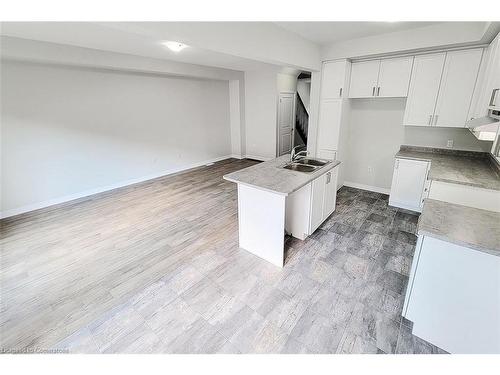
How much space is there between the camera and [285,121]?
21.8 feet

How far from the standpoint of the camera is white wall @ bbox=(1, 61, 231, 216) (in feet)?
11.5

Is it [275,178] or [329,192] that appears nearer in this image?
[275,178]

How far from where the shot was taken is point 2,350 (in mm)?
1667

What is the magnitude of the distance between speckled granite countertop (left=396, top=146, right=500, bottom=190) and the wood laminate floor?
890 millimetres

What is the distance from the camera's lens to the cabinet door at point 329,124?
159 inches

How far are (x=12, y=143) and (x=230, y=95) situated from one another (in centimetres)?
490

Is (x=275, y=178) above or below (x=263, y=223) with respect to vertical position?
above

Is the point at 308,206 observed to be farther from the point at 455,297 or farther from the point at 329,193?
the point at 455,297

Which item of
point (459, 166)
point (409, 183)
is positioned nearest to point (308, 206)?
point (409, 183)

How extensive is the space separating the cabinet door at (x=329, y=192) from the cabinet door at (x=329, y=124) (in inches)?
46.6

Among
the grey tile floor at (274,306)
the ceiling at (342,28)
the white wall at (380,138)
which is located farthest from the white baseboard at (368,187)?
the ceiling at (342,28)

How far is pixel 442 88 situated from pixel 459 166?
1.14 metres

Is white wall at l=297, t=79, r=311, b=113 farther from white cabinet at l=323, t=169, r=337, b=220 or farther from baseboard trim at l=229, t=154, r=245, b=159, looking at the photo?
white cabinet at l=323, t=169, r=337, b=220
